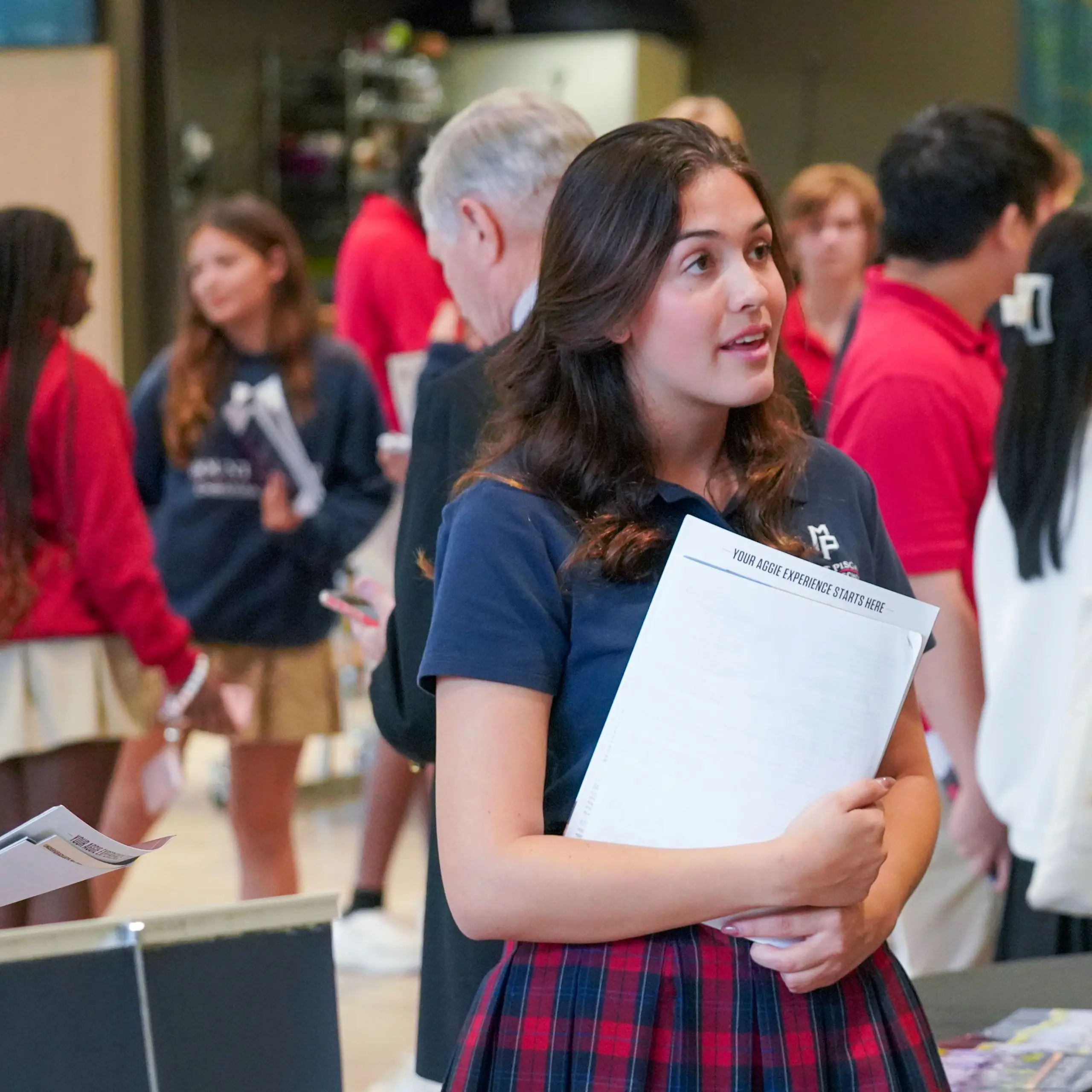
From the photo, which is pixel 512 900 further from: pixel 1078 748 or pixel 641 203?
pixel 1078 748

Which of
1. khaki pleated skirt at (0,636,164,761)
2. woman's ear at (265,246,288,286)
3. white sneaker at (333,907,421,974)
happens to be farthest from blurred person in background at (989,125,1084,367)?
white sneaker at (333,907,421,974)

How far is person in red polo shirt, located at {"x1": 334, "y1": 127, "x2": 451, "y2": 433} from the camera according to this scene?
4184 millimetres

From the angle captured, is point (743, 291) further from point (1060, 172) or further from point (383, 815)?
point (383, 815)

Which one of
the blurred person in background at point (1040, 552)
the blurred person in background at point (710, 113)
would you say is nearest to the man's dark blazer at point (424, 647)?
the blurred person in background at point (1040, 552)

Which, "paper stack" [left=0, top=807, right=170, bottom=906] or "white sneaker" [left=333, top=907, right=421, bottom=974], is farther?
"white sneaker" [left=333, top=907, right=421, bottom=974]

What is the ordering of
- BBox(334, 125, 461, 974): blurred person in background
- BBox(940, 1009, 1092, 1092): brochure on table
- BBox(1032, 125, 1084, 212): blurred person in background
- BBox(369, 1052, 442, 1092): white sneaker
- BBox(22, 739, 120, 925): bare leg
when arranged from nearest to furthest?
BBox(940, 1009, 1092, 1092): brochure on table
BBox(1032, 125, 1084, 212): blurred person in background
BBox(22, 739, 120, 925): bare leg
BBox(369, 1052, 442, 1092): white sneaker
BBox(334, 125, 461, 974): blurred person in background

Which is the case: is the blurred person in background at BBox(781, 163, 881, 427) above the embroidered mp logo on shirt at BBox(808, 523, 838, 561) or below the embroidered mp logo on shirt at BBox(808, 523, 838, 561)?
above

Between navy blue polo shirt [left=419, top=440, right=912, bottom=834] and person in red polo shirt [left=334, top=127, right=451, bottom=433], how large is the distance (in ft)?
9.36

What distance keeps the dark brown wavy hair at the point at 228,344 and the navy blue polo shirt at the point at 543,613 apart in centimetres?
226

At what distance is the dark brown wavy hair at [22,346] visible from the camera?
2559 millimetres

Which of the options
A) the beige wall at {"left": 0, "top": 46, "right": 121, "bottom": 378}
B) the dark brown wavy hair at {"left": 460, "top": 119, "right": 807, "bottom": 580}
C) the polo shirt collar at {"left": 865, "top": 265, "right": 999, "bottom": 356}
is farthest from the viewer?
the beige wall at {"left": 0, "top": 46, "right": 121, "bottom": 378}

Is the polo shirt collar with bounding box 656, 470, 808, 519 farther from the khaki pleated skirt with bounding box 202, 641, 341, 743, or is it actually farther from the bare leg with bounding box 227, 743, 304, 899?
the bare leg with bounding box 227, 743, 304, 899

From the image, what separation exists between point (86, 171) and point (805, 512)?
4247mm

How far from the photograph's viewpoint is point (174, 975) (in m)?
1.24
